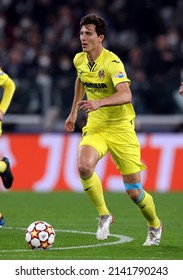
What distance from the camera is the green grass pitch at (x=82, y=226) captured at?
31.3 ft

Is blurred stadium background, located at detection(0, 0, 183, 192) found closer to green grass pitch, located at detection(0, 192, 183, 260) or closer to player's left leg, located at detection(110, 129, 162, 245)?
green grass pitch, located at detection(0, 192, 183, 260)

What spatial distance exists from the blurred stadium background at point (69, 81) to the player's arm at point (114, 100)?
942cm

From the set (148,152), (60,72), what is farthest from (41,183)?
(60,72)

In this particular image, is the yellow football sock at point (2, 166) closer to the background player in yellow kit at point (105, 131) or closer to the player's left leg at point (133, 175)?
the background player in yellow kit at point (105, 131)

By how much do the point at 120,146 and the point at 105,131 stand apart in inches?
11.4

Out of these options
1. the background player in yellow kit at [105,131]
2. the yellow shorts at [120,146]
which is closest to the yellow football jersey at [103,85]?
the background player in yellow kit at [105,131]

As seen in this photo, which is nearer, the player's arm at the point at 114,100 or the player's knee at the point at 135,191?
the player's arm at the point at 114,100

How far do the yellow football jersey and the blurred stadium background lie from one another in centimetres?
875

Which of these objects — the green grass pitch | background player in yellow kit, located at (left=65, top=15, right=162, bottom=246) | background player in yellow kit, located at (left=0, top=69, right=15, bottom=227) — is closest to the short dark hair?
background player in yellow kit, located at (left=65, top=15, right=162, bottom=246)

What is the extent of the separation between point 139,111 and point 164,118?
0.72 meters

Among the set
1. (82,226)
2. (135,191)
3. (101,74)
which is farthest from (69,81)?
(135,191)

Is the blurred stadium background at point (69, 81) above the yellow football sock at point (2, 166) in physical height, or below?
above

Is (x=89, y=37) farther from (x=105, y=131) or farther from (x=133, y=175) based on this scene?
(x=133, y=175)

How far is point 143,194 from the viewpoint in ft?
34.7
